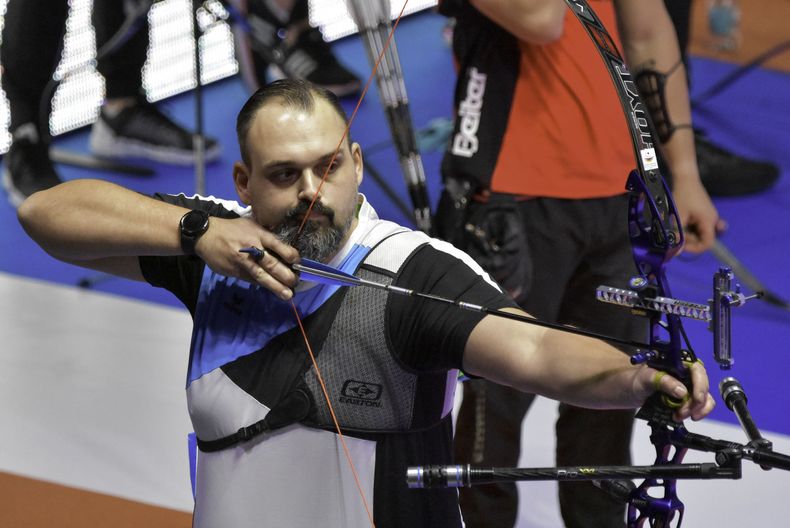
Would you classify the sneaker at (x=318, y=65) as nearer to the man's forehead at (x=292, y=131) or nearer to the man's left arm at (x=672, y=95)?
the man's left arm at (x=672, y=95)

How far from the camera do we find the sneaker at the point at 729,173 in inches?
187

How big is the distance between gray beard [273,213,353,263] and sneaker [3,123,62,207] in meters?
3.06

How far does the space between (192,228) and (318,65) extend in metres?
3.89

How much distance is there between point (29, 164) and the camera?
4.51 metres

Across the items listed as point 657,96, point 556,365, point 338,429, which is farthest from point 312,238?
point 657,96

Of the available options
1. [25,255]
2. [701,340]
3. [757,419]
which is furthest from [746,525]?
[25,255]

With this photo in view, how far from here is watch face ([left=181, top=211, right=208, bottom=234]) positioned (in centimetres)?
165

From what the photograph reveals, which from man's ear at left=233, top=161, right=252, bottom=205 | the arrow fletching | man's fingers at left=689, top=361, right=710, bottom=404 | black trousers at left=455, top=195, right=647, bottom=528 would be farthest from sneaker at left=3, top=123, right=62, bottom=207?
man's fingers at left=689, top=361, right=710, bottom=404

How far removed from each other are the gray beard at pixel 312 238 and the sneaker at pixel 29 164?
10.0 feet

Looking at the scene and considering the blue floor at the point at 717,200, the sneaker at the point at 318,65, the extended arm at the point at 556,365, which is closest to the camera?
the extended arm at the point at 556,365

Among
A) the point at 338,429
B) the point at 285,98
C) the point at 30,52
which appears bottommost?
the point at 338,429

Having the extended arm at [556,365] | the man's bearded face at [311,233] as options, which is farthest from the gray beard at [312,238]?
the extended arm at [556,365]

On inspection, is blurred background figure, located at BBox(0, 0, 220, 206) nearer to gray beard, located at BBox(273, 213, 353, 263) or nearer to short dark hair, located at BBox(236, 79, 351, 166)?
short dark hair, located at BBox(236, 79, 351, 166)

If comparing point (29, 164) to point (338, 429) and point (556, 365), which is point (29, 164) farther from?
point (556, 365)
